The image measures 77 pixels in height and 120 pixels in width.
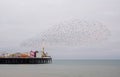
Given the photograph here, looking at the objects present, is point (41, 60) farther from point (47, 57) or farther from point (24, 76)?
point (24, 76)

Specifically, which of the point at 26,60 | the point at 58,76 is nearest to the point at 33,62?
the point at 26,60

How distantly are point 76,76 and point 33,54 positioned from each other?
266 feet

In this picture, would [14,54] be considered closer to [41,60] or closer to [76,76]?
[41,60]

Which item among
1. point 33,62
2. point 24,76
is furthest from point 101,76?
point 33,62

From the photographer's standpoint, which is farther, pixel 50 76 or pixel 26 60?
pixel 26 60

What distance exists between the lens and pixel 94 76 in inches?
2251

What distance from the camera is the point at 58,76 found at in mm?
56344

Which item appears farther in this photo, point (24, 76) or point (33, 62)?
point (33, 62)

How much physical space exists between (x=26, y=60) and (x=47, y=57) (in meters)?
14.7

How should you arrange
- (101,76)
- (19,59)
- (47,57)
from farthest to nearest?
(47,57), (19,59), (101,76)

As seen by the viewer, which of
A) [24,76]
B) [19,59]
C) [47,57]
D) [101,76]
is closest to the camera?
[24,76]

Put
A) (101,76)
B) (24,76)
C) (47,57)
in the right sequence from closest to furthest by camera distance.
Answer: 1. (24,76)
2. (101,76)
3. (47,57)

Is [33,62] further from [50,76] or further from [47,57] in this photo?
[50,76]

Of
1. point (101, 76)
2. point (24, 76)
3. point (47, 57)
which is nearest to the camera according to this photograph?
point (24, 76)
